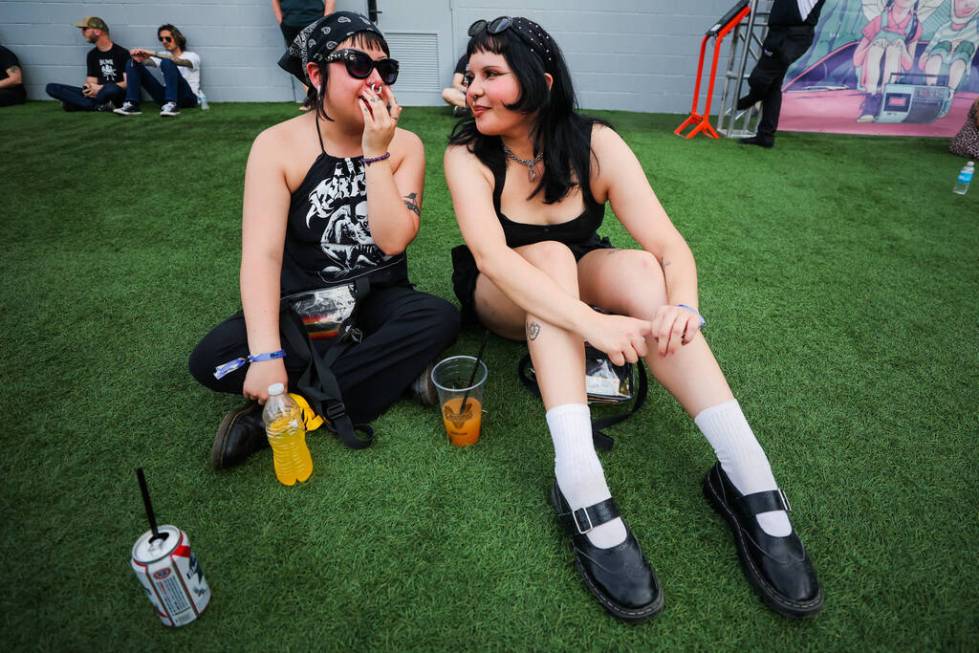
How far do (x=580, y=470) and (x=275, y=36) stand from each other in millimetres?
6689

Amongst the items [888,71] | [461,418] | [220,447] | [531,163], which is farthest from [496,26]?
[888,71]

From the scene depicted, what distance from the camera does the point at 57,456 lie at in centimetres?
145

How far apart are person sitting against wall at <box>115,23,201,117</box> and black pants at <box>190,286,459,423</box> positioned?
5192 millimetres

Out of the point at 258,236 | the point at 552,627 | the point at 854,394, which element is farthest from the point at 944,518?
the point at 258,236

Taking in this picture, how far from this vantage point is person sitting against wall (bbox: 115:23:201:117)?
5566 millimetres

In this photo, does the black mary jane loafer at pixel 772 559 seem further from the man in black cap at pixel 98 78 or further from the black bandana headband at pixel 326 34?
the man in black cap at pixel 98 78

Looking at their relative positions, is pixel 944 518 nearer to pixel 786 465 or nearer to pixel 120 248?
pixel 786 465

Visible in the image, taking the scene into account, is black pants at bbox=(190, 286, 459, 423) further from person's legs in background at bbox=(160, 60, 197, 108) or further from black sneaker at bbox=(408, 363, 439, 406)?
person's legs in background at bbox=(160, 60, 197, 108)

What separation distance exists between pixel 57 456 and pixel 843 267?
328cm

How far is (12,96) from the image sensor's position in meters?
5.81

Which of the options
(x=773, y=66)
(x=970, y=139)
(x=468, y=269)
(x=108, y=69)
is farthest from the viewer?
(x=108, y=69)

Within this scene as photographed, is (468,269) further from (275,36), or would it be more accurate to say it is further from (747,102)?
(275,36)

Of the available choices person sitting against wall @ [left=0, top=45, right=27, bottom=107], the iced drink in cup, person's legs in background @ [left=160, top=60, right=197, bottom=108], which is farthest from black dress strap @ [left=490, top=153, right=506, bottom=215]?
person sitting against wall @ [left=0, top=45, right=27, bottom=107]

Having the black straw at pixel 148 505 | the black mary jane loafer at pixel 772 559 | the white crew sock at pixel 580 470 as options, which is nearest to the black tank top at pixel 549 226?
the white crew sock at pixel 580 470
